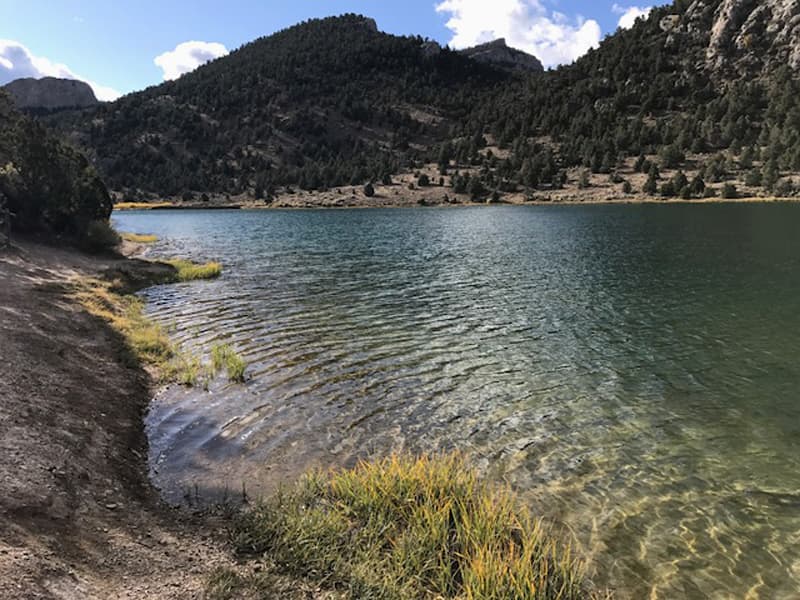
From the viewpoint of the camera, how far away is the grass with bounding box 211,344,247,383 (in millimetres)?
16203

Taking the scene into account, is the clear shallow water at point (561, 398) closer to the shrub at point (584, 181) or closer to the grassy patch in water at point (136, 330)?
the grassy patch in water at point (136, 330)

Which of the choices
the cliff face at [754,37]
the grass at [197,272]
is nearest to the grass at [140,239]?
the grass at [197,272]

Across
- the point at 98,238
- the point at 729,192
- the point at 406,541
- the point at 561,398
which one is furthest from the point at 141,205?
the point at 406,541

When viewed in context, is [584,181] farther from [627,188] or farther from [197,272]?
[197,272]

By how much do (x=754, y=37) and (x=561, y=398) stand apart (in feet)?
669

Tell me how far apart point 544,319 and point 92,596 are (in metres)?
20.4

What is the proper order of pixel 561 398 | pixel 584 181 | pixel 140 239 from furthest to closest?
pixel 584 181 → pixel 140 239 → pixel 561 398

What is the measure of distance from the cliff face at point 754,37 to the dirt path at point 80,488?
7679 inches

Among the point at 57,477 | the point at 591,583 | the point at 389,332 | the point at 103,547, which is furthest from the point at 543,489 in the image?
the point at 389,332

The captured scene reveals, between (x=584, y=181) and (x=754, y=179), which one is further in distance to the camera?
(x=584, y=181)

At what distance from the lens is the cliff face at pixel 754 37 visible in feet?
511

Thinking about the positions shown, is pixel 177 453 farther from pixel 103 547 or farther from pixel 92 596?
pixel 92 596

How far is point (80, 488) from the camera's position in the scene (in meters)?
8.83

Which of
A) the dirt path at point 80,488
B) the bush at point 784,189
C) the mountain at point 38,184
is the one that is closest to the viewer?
the dirt path at point 80,488
